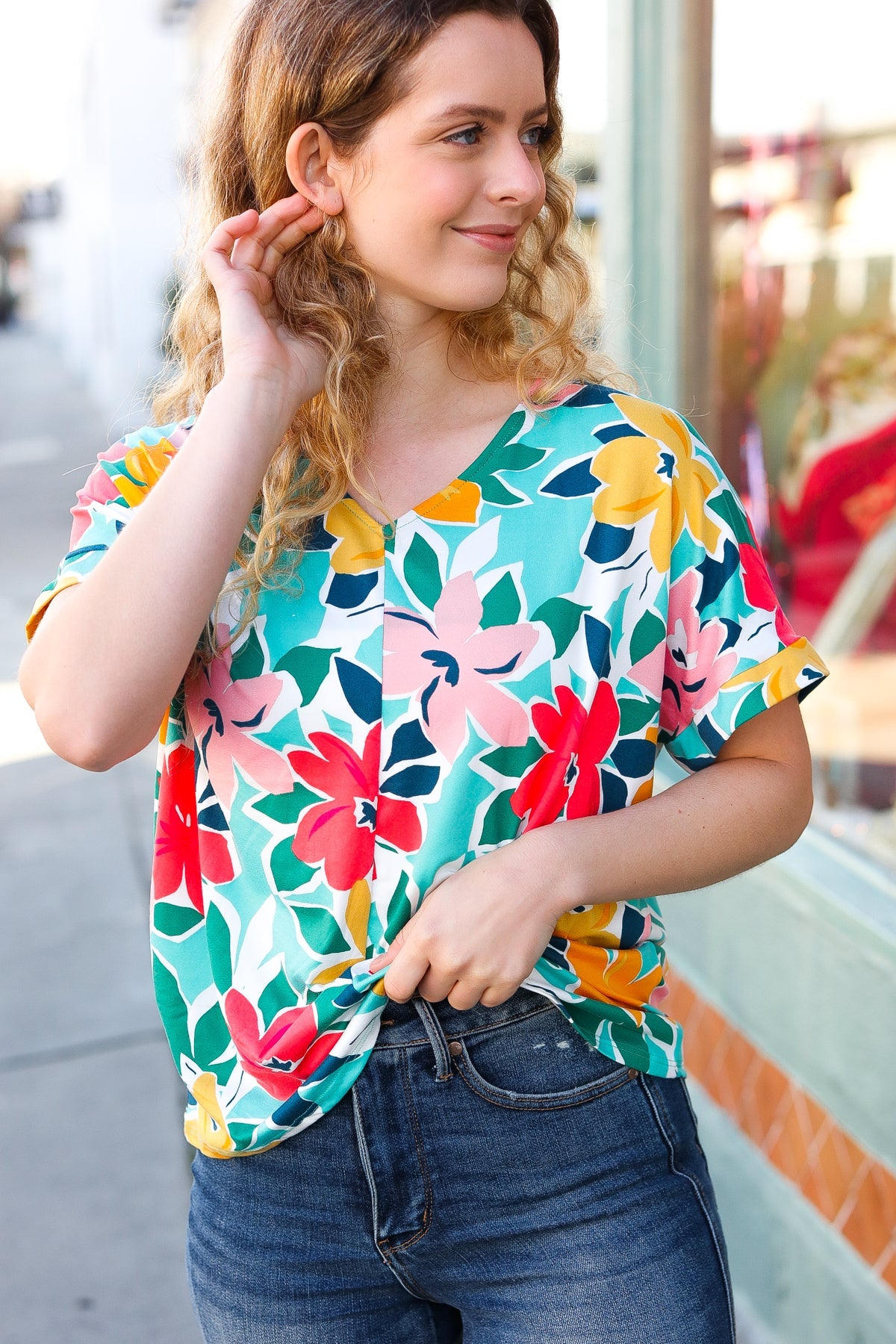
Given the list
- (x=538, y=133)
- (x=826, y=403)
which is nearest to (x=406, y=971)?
(x=538, y=133)

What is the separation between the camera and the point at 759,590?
1.25 m

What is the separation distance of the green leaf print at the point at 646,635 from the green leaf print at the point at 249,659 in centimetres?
35

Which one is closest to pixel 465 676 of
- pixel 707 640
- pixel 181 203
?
pixel 707 640

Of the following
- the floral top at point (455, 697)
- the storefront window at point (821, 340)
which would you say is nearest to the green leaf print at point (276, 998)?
the floral top at point (455, 697)

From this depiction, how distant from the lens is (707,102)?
292 cm

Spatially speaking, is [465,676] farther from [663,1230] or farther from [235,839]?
[663,1230]

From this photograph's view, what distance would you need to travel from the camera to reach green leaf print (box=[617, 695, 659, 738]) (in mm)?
1261

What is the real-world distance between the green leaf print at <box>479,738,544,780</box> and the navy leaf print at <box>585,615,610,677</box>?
0.09 metres

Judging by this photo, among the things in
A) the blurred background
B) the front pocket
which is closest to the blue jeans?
the front pocket

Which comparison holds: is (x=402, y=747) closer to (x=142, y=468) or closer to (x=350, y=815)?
(x=350, y=815)

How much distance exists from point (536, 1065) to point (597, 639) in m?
0.40

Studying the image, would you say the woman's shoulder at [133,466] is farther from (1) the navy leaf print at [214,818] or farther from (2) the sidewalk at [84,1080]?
(1) the navy leaf print at [214,818]

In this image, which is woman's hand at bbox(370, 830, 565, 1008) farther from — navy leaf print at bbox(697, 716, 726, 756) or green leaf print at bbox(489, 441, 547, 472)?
green leaf print at bbox(489, 441, 547, 472)

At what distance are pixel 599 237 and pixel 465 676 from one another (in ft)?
7.60
